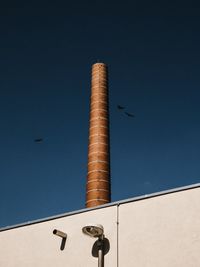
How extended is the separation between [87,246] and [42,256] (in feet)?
4.54

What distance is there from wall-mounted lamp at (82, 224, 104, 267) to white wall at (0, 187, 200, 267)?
0.45 feet

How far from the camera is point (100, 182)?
13062 mm

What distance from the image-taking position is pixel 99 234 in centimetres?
770

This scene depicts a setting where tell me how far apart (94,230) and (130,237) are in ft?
2.52

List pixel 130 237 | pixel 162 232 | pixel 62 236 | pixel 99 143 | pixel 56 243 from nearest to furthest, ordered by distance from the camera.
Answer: pixel 162 232
pixel 130 237
pixel 62 236
pixel 56 243
pixel 99 143

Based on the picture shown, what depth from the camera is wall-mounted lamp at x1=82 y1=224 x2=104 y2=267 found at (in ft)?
24.4

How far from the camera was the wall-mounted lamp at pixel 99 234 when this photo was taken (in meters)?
7.45

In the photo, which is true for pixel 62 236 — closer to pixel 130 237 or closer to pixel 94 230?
pixel 94 230

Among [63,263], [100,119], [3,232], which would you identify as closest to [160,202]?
[63,263]

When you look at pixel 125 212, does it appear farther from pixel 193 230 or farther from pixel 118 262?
pixel 193 230

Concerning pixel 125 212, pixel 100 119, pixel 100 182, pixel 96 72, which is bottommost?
pixel 125 212

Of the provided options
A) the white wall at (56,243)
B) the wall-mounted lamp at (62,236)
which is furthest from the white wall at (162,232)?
the wall-mounted lamp at (62,236)

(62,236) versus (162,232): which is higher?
(62,236)

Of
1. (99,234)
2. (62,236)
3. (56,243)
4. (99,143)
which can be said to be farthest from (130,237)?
(99,143)
